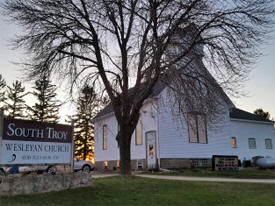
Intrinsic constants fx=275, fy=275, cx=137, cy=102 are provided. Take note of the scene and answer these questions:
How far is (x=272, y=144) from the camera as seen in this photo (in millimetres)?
28141

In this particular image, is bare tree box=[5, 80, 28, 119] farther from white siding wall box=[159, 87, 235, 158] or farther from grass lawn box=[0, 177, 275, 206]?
grass lawn box=[0, 177, 275, 206]

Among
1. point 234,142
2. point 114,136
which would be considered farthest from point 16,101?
point 234,142

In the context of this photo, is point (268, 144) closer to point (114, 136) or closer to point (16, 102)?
point (114, 136)

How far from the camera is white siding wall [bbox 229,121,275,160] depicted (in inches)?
1014

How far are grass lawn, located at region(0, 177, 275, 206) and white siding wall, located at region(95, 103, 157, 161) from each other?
845 cm

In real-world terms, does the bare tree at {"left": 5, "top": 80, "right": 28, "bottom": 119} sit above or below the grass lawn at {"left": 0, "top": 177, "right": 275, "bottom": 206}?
above

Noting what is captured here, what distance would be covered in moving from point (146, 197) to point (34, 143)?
12.1 feet

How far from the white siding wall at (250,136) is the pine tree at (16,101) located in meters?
31.6

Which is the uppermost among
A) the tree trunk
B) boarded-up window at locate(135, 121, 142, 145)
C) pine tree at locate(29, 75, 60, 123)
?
pine tree at locate(29, 75, 60, 123)

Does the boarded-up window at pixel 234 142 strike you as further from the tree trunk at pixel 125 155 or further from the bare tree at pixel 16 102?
the bare tree at pixel 16 102

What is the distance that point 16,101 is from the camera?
1711 inches

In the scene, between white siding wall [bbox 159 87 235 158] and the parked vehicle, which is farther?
the parked vehicle

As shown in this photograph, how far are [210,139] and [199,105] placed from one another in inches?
464

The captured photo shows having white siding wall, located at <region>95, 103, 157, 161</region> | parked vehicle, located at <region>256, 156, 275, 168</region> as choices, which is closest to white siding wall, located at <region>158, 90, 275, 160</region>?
white siding wall, located at <region>95, 103, 157, 161</region>
